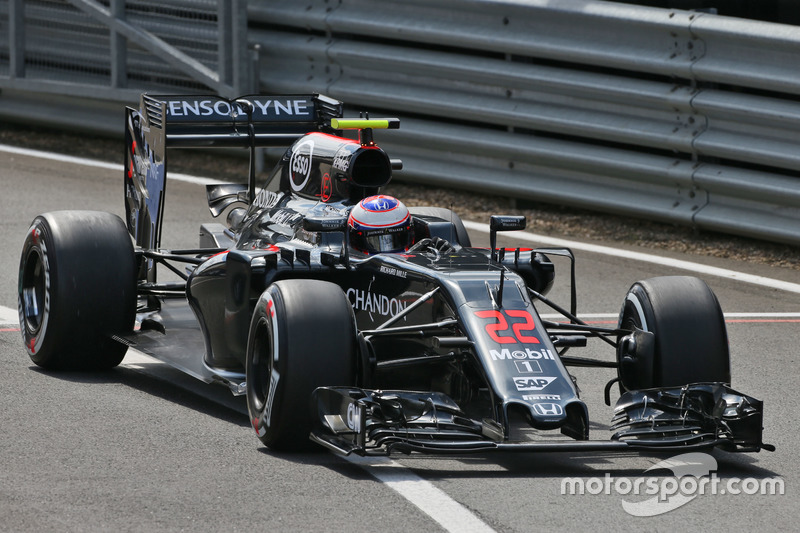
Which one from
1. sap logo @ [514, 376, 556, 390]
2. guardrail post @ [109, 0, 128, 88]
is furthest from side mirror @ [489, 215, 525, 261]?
guardrail post @ [109, 0, 128, 88]

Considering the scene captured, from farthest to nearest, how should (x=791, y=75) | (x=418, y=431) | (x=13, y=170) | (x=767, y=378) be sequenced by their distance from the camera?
(x=13, y=170), (x=791, y=75), (x=767, y=378), (x=418, y=431)

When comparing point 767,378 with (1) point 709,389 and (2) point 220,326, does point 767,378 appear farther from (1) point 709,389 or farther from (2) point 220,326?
(2) point 220,326

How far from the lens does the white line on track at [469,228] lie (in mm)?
5570

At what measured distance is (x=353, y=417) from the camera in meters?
6.03

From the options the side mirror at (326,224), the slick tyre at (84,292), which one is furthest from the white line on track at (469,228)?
the side mirror at (326,224)

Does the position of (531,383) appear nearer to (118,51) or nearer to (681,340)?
(681,340)

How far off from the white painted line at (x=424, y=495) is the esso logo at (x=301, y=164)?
2291 mm

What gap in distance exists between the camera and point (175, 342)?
8.16 m

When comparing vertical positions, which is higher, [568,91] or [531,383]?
[568,91]

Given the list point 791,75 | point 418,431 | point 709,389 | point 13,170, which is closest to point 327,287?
point 418,431

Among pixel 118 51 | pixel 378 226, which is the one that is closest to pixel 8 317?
pixel 378 226

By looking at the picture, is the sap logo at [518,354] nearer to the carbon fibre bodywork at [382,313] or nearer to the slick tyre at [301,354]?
the carbon fibre bodywork at [382,313]

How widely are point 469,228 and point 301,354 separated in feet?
19.9

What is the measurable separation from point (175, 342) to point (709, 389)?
10.4 ft
